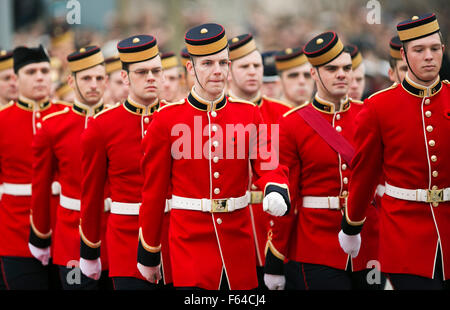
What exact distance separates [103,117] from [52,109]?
1908 mm

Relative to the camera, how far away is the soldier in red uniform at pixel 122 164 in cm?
709

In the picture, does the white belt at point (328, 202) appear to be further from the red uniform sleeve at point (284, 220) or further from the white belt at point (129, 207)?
the white belt at point (129, 207)

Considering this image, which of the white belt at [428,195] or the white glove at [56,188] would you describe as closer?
the white belt at [428,195]

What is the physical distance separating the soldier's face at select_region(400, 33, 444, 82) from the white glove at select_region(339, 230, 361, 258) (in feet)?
4.17

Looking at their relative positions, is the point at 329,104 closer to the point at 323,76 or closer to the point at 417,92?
the point at 323,76

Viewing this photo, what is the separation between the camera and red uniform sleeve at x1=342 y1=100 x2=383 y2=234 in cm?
643

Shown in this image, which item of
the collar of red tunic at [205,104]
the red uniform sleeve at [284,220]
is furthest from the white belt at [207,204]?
the red uniform sleeve at [284,220]

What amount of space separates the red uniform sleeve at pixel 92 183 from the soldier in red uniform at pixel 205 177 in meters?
0.82

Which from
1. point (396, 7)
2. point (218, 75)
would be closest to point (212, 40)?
point (218, 75)

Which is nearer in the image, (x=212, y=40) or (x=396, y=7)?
(x=212, y=40)

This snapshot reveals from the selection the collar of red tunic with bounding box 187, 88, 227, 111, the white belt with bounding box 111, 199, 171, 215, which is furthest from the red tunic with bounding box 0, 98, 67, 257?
the collar of red tunic with bounding box 187, 88, 227, 111

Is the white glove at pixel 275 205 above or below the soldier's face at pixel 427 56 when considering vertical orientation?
below

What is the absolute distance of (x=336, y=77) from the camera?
7457mm

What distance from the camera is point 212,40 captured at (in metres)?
6.28
